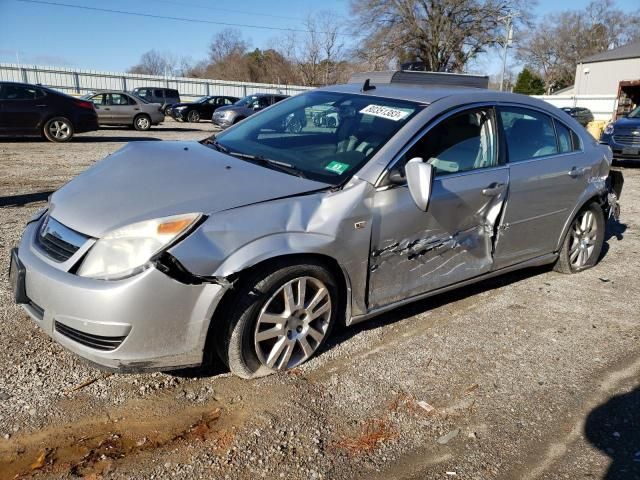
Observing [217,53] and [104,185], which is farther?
[217,53]

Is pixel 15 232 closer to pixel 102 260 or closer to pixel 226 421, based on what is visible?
→ pixel 102 260

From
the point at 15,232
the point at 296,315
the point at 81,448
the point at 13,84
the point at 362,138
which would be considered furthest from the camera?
the point at 13,84

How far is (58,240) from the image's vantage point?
2764mm

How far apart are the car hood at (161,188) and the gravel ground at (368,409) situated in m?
0.92

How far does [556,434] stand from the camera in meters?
2.76

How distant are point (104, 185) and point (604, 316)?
380 centimetres

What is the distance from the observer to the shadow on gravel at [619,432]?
8.23ft

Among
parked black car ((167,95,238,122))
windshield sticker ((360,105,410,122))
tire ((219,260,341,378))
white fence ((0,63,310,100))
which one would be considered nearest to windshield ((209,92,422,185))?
windshield sticker ((360,105,410,122))

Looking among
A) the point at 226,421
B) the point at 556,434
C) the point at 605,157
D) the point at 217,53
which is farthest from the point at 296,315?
the point at 217,53

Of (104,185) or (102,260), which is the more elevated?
(104,185)

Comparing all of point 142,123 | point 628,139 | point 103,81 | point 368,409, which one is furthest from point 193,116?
point 368,409

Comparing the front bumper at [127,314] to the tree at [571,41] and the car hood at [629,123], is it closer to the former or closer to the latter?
the car hood at [629,123]

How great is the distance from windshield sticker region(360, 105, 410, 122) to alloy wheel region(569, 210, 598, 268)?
2.27 meters

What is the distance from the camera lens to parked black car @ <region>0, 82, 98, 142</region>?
12984mm
